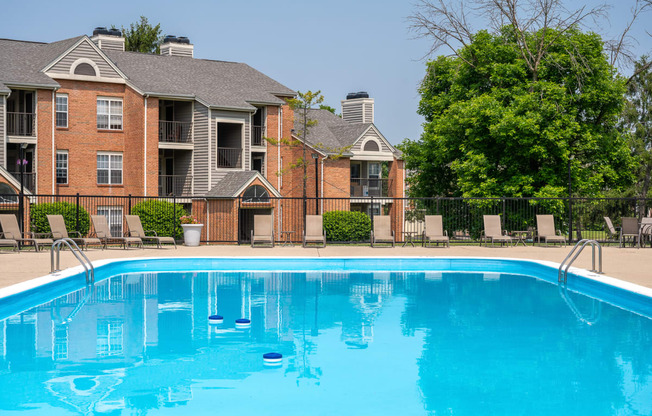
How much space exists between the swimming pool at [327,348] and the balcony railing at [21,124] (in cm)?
1701

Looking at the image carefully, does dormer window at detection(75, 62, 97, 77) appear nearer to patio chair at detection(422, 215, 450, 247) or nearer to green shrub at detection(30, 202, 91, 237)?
green shrub at detection(30, 202, 91, 237)

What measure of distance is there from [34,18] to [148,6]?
1352 centimetres

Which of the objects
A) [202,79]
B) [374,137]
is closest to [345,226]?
[202,79]

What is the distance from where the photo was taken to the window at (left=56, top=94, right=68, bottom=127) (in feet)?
98.4

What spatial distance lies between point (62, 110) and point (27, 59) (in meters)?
2.75

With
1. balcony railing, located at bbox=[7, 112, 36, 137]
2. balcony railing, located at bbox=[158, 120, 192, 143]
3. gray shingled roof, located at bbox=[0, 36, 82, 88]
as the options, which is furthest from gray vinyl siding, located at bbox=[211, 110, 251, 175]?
balcony railing, located at bbox=[7, 112, 36, 137]

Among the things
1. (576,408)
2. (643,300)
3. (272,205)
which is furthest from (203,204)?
(576,408)

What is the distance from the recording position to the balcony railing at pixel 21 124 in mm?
28656

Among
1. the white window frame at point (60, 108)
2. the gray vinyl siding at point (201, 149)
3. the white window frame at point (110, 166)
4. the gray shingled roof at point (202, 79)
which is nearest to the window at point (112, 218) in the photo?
the white window frame at point (110, 166)

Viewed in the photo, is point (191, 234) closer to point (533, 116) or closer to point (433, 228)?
point (433, 228)

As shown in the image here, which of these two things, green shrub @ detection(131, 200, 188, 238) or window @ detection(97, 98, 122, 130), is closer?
green shrub @ detection(131, 200, 188, 238)

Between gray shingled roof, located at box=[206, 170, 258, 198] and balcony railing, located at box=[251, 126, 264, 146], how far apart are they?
2890 mm

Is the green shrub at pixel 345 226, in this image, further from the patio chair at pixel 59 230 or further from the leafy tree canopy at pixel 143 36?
the leafy tree canopy at pixel 143 36

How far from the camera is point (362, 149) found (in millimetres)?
40312
